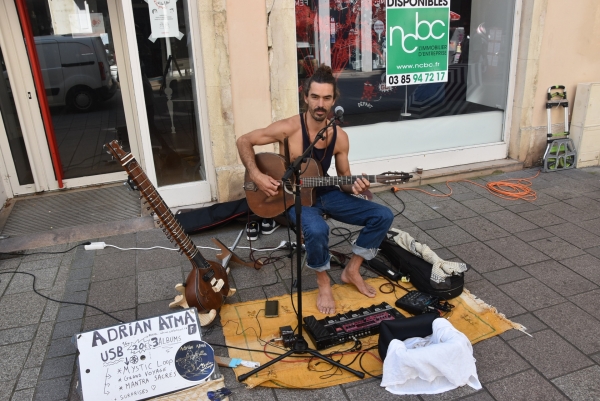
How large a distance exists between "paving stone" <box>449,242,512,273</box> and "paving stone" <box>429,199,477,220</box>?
0.62m

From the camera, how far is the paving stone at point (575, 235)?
14.2 feet

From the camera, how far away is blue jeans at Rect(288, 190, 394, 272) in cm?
341

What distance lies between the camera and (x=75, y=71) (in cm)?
554

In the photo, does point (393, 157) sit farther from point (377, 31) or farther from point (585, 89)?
point (585, 89)

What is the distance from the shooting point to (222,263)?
392 centimetres

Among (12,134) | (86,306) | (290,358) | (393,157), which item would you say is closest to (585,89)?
(393,157)

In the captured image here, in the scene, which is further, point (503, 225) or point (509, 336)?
point (503, 225)

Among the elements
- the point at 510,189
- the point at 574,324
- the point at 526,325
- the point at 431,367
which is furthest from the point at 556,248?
the point at 431,367

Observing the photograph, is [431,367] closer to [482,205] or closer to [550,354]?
[550,354]

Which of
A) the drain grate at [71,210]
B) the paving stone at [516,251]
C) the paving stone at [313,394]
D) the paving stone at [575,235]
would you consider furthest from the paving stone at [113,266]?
the paving stone at [575,235]

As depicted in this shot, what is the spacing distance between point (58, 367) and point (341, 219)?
210 centimetres

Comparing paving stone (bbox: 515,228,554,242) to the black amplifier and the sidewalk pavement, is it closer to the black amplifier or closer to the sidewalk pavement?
the sidewalk pavement

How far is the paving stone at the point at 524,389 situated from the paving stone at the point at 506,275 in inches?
41.3

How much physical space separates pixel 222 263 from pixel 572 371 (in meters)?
2.46
